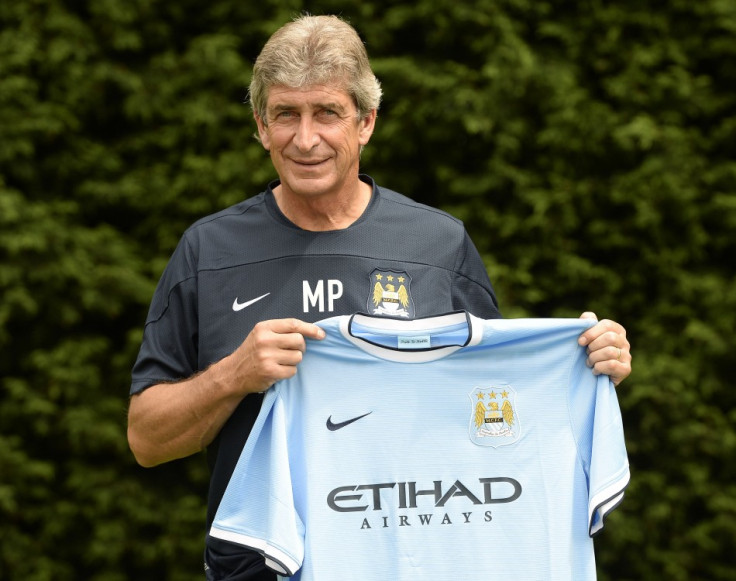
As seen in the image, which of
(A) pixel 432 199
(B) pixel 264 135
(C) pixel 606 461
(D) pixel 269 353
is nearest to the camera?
(D) pixel 269 353

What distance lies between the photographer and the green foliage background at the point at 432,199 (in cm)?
477

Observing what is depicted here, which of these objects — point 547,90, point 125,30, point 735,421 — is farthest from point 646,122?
point 125,30

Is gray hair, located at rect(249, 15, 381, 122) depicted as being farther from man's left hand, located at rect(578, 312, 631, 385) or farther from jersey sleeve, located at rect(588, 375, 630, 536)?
jersey sleeve, located at rect(588, 375, 630, 536)

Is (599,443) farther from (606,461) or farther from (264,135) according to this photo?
(264,135)

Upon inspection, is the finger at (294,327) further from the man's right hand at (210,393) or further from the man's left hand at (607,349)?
the man's left hand at (607,349)

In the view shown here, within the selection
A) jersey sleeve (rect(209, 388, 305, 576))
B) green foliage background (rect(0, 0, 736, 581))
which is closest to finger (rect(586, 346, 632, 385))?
jersey sleeve (rect(209, 388, 305, 576))

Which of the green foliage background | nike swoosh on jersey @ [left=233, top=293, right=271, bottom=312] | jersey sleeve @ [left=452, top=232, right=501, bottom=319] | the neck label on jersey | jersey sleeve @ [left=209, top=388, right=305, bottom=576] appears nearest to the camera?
jersey sleeve @ [left=209, top=388, right=305, bottom=576]

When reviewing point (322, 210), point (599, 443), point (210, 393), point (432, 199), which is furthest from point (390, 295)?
point (432, 199)

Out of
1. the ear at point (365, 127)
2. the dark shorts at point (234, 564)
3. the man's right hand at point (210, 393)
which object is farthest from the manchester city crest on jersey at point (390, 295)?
the dark shorts at point (234, 564)

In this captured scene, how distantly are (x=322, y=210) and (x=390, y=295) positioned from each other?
1.02ft

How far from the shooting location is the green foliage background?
188 inches

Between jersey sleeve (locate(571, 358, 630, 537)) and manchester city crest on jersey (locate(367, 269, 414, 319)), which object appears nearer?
jersey sleeve (locate(571, 358, 630, 537))

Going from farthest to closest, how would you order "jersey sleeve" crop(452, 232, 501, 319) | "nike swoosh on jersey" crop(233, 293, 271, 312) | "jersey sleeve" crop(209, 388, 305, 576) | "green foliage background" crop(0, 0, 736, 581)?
"green foliage background" crop(0, 0, 736, 581) < "jersey sleeve" crop(452, 232, 501, 319) < "nike swoosh on jersey" crop(233, 293, 271, 312) < "jersey sleeve" crop(209, 388, 305, 576)

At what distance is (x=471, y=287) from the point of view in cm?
282
